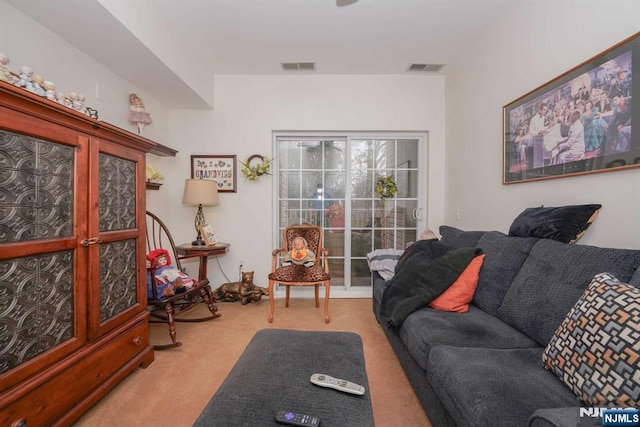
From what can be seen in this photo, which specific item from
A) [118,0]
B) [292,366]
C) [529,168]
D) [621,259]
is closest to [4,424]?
[292,366]

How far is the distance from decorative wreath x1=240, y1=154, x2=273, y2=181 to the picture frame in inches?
30.3

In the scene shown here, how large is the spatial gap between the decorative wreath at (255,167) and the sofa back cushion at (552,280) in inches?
105

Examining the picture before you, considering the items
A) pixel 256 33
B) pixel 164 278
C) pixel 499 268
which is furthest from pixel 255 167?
pixel 499 268

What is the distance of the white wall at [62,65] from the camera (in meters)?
1.66

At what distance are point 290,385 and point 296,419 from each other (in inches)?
7.1

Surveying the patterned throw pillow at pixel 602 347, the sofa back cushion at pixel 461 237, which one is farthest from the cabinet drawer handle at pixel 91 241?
the sofa back cushion at pixel 461 237

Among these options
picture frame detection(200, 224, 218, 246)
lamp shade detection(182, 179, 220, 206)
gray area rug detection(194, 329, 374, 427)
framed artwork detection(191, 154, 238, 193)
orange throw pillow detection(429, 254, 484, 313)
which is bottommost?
gray area rug detection(194, 329, 374, 427)

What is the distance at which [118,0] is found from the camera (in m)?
1.78

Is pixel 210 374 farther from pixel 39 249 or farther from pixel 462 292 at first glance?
pixel 462 292

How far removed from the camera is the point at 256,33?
8.26 ft

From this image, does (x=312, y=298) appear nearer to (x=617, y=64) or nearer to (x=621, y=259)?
(x=621, y=259)

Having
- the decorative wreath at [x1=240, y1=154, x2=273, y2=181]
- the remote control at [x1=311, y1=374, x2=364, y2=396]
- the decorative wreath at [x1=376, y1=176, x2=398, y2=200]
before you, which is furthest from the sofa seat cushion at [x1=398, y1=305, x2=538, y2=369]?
the decorative wreath at [x1=240, y1=154, x2=273, y2=181]

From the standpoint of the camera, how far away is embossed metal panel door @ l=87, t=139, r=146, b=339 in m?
1.48

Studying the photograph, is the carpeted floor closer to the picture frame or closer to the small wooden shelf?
the picture frame
